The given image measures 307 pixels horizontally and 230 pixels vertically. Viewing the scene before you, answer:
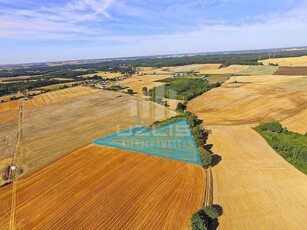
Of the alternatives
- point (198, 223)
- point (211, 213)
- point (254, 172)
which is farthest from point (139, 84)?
point (198, 223)

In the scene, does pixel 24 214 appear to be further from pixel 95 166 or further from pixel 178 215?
pixel 178 215

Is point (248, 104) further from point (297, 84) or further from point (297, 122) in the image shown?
point (297, 84)

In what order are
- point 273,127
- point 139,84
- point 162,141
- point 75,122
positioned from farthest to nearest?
1. point 139,84
2. point 75,122
3. point 273,127
4. point 162,141

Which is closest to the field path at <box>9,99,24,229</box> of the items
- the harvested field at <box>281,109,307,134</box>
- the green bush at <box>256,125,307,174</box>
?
the green bush at <box>256,125,307,174</box>

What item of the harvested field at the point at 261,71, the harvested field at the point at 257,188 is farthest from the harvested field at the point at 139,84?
the harvested field at the point at 257,188

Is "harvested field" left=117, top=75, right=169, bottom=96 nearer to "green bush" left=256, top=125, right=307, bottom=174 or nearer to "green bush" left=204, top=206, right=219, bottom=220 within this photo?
"green bush" left=256, top=125, right=307, bottom=174

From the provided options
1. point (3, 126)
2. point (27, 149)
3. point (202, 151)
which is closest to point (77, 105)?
point (3, 126)
